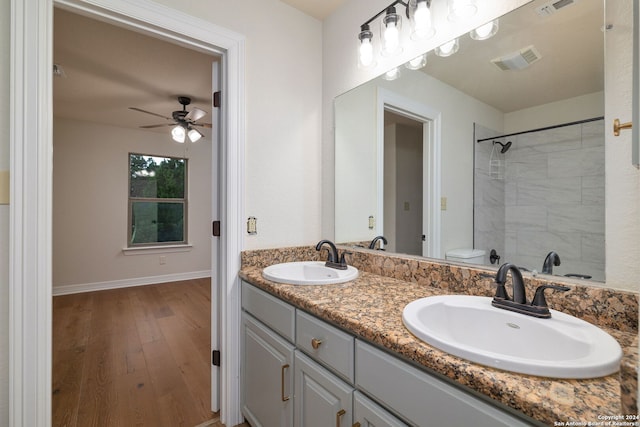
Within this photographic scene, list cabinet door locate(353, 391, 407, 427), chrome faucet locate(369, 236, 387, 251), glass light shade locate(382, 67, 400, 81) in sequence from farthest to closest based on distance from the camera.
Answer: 1. chrome faucet locate(369, 236, 387, 251)
2. glass light shade locate(382, 67, 400, 81)
3. cabinet door locate(353, 391, 407, 427)

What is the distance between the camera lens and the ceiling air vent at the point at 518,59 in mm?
1054

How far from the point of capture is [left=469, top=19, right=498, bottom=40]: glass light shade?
112 centimetres

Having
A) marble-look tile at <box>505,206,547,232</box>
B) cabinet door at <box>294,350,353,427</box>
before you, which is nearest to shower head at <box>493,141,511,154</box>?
marble-look tile at <box>505,206,547,232</box>

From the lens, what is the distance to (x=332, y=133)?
188 centimetres

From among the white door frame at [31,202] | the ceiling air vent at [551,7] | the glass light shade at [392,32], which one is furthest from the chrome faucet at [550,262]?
the white door frame at [31,202]

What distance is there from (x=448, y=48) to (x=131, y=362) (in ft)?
9.57

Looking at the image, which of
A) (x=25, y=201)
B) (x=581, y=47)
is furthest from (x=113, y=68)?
(x=581, y=47)

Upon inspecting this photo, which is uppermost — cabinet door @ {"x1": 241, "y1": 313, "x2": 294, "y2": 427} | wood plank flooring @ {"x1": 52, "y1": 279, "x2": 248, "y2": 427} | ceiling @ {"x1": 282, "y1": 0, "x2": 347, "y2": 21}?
ceiling @ {"x1": 282, "y1": 0, "x2": 347, "y2": 21}

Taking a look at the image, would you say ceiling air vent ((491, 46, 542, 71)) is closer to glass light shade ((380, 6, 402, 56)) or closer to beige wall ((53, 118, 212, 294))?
glass light shade ((380, 6, 402, 56))

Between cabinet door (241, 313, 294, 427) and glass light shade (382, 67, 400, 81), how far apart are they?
138 cm

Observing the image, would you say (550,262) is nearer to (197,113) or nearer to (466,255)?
(466,255)

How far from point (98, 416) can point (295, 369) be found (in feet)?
4.51

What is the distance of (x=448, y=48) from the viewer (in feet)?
4.16

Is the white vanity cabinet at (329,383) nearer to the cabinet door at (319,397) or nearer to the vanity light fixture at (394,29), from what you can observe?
the cabinet door at (319,397)
